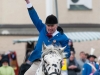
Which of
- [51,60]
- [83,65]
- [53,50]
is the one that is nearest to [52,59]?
[51,60]

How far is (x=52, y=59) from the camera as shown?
7.24m

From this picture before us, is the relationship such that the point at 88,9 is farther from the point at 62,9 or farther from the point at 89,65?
the point at 89,65

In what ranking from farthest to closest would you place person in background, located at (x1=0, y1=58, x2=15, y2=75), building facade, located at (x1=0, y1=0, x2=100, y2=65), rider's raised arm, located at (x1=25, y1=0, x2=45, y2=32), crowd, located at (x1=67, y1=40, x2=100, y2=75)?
building facade, located at (x1=0, y1=0, x2=100, y2=65)
person in background, located at (x1=0, y1=58, x2=15, y2=75)
crowd, located at (x1=67, y1=40, x2=100, y2=75)
rider's raised arm, located at (x1=25, y1=0, x2=45, y2=32)

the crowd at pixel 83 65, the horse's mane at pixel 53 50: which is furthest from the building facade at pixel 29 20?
the horse's mane at pixel 53 50

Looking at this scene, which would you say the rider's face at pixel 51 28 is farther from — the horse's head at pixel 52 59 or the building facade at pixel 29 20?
the building facade at pixel 29 20

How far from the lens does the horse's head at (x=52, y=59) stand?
23.5 feet

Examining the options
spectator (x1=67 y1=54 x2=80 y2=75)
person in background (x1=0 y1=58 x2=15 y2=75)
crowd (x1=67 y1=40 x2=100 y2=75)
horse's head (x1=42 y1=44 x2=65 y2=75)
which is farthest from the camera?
person in background (x1=0 y1=58 x2=15 y2=75)

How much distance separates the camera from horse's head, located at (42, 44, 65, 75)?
7.17 metres

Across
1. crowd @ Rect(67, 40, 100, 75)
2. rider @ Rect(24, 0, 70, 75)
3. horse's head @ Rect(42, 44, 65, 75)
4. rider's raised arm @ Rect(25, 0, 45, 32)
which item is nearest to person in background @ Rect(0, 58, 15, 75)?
crowd @ Rect(67, 40, 100, 75)

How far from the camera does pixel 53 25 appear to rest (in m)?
8.15

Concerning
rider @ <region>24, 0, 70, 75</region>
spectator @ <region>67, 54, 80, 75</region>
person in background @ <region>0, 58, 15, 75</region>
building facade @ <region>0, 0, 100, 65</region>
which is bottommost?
building facade @ <region>0, 0, 100, 65</region>

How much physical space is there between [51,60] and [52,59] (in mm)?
24

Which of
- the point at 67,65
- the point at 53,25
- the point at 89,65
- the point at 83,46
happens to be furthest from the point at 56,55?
the point at 83,46

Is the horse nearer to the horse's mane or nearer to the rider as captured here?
the horse's mane
